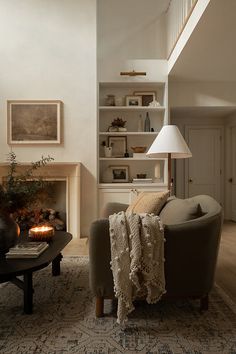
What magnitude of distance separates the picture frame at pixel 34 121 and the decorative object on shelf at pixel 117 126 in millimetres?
852

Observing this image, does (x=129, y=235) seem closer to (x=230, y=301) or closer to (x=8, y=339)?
(x=8, y=339)

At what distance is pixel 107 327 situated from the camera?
1965 mm

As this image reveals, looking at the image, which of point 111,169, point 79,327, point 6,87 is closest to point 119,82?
point 111,169

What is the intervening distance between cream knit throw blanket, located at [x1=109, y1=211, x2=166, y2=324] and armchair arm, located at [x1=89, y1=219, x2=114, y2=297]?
0.05 m

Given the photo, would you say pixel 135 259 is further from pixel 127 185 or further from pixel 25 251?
pixel 127 185

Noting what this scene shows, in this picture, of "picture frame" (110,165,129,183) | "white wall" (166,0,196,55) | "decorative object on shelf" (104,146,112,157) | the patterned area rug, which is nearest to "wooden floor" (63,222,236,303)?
the patterned area rug

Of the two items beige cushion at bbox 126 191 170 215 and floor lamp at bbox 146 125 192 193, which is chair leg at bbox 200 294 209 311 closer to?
beige cushion at bbox 126 191 170 215

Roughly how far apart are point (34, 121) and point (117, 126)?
1.32 metres

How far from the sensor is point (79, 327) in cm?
196

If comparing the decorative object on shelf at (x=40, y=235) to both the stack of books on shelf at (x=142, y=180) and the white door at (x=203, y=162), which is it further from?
the white door at (x=203, y=162)

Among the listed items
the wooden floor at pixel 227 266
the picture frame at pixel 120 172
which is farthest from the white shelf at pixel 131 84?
the wooden floor at pixel 227 266

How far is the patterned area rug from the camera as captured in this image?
5.71ft

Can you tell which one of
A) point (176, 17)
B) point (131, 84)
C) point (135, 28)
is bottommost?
point (131, 84)

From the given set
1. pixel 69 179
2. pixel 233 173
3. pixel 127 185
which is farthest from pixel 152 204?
pixel 233 173
